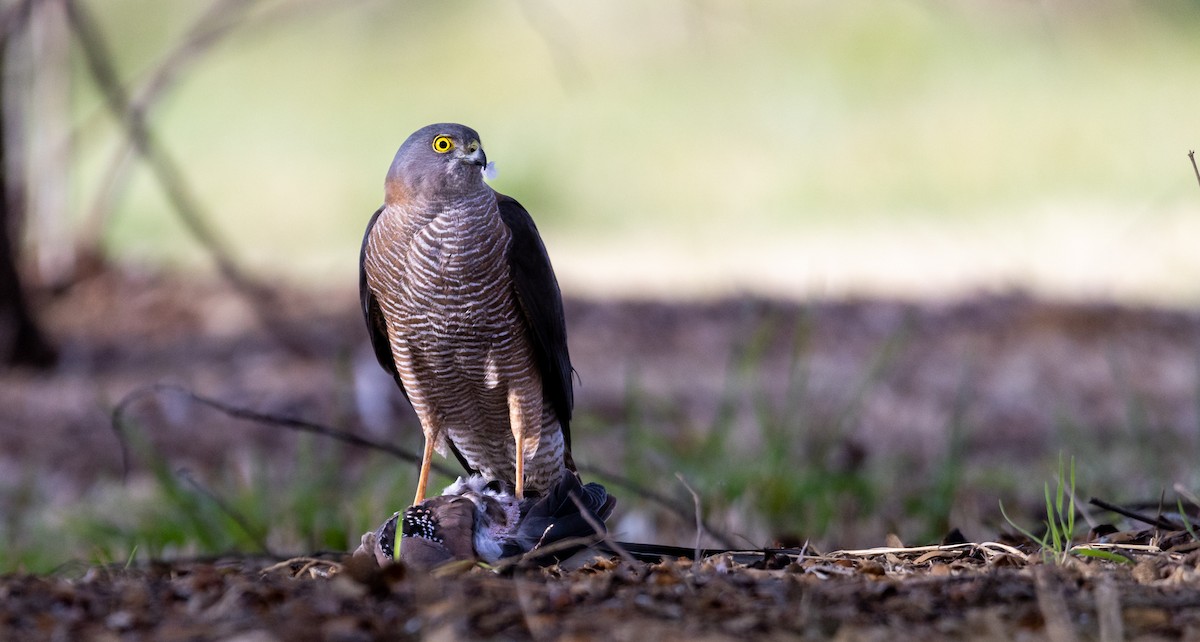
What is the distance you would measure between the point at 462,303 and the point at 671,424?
321cm

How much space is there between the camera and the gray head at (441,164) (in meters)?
3.09

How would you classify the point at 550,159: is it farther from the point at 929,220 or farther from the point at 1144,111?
the point at 1144,111

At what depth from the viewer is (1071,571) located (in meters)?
2.41

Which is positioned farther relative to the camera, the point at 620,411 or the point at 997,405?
the point at 997,405

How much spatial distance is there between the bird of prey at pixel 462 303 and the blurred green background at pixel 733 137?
6.22 metres

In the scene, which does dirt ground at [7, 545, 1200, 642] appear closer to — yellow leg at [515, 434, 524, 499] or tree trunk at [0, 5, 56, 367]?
yellow leg at [515, 434, 524, 499]

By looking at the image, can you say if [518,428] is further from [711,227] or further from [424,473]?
[711,227]

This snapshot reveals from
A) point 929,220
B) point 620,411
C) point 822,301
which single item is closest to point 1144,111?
point 929,220

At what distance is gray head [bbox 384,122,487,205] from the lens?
10.1ft

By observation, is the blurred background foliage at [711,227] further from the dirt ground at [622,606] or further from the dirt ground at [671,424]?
the dirt ground at [622,606]

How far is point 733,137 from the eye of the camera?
1858 centimetres

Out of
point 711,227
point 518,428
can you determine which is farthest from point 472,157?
point 711,227

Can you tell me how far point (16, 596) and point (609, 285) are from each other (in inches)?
314

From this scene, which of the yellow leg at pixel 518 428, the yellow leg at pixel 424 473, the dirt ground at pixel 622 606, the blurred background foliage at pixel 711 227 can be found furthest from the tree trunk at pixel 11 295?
the dirt ground at pixel 622 606
